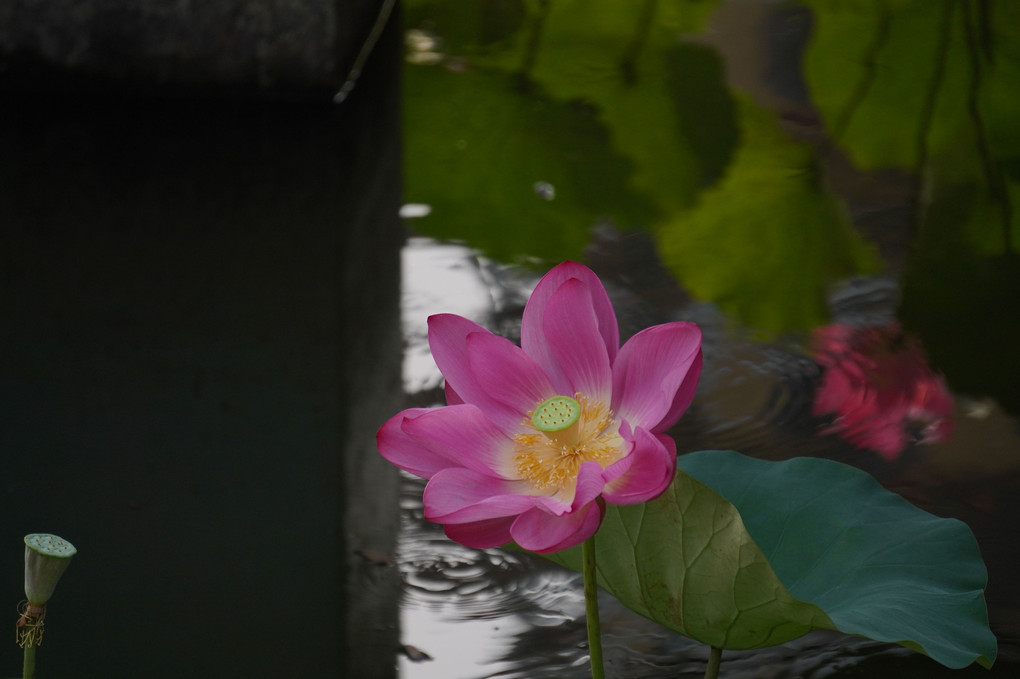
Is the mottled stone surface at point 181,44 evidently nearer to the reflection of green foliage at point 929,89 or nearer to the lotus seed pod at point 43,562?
the reflection of green foliage at point 929,89

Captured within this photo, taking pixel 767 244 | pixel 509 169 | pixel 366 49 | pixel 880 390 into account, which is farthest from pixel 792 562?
pixel 366 49

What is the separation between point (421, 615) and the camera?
693 mm

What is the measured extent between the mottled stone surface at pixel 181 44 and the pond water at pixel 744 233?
0.21 m

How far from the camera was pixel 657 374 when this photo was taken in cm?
37

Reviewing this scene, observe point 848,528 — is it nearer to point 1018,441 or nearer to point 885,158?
point 1018,441

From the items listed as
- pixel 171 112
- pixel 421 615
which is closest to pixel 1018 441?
pixel 421 615

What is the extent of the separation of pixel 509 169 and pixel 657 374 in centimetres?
125

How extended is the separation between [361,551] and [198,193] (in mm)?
838

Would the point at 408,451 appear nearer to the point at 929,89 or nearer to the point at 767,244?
the point at 767,244

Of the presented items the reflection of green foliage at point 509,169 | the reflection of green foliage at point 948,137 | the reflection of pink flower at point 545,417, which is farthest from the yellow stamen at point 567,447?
the reflection of green foliage at point 509,169

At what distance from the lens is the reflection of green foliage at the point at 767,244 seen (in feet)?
3.96

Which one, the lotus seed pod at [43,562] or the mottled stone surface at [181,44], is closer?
the lotus seed pod at [43,562]

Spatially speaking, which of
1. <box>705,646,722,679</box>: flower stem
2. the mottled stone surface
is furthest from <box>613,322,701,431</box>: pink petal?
the mottled stone surface

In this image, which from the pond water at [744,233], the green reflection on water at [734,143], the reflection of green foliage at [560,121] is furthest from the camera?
the reflection of green foliage at [560,121]
